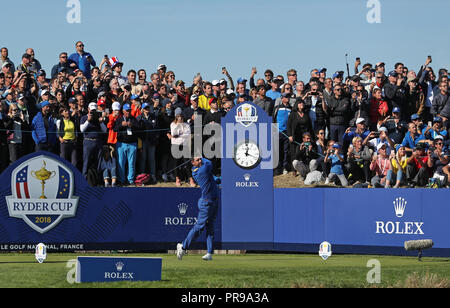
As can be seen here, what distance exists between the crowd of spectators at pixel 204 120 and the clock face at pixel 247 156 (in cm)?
103

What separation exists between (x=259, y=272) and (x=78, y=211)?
6.59 meters

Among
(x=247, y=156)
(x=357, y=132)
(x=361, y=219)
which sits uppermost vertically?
(x=357, y=132)

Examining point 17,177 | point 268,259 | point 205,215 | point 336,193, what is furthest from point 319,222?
point 17,177

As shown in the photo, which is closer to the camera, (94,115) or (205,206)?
(205,206)

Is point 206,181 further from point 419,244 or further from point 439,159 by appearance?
point 439,159

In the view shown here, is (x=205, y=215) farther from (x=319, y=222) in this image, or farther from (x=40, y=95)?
(x=40, y=95)

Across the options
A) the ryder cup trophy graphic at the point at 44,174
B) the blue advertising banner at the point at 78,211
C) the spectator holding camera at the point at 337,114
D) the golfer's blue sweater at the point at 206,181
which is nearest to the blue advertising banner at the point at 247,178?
the blue advertising banner at the point at 78,211

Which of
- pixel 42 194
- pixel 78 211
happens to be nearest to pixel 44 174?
pixel 42 194

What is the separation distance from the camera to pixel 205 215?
2086cm

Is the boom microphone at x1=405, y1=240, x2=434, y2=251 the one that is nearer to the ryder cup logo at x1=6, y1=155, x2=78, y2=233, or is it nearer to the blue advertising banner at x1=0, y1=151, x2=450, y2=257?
the blue advertising banner at x1=0, y1=151, x2=450, y2=257

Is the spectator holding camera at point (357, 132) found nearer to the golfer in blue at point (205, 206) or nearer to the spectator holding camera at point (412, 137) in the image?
the spectator holding camera at point (412, 137)

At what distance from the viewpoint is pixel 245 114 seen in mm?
23531

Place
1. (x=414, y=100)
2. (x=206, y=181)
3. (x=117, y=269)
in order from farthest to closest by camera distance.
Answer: (x=414, y=100)
(x=206, y=181)
(x=117, y=269)

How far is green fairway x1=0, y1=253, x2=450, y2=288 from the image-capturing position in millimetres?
16656
